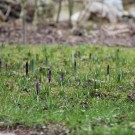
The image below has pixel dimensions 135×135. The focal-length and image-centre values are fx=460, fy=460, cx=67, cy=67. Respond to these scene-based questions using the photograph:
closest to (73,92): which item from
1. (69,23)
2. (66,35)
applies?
(66,35)

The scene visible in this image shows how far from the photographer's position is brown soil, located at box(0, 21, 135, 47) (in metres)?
14.6

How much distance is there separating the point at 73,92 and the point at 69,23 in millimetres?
11286

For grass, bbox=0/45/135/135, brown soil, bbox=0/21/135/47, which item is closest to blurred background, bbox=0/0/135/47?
brown soil, bbox=0/21/135/47

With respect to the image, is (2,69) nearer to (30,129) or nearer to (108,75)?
(108,75)

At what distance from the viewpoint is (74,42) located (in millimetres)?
14453

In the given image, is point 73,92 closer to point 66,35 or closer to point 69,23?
point 66,35

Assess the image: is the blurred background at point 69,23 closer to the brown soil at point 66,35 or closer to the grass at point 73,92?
the brown soil at point 66,35

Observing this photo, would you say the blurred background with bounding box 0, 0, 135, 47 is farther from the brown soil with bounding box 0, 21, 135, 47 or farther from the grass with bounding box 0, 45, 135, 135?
the grass with bounding box 0, 45, 135, 135

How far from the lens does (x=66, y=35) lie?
51.6ft

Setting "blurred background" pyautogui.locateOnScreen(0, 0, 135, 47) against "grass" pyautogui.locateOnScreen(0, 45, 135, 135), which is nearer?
"grass" pyautogui.locateOnScreen(0, 45, 135, 135)

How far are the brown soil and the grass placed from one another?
12.6 feet

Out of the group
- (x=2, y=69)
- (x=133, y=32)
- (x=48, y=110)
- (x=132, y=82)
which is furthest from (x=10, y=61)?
(x=133, y=32)

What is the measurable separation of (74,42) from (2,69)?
5879 mm

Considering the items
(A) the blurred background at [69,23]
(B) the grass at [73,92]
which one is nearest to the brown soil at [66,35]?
(A) the blurred background at [69,23]
